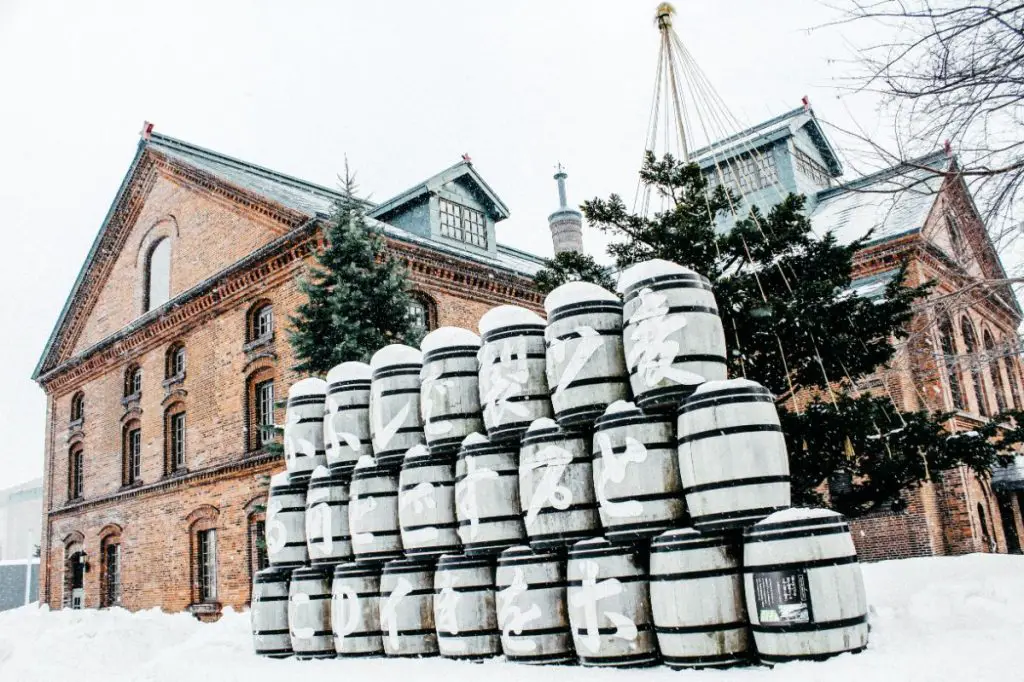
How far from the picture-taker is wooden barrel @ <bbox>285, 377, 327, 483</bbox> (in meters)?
7.71

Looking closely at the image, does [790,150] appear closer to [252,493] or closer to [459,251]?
[459,251]

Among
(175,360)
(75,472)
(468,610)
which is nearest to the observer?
(468,610)

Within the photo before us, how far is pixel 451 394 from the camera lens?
6.45 m

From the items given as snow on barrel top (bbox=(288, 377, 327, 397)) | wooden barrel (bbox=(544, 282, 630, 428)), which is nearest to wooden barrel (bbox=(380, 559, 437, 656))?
wooden barrel (bbox=(544, 282, 630, 428))

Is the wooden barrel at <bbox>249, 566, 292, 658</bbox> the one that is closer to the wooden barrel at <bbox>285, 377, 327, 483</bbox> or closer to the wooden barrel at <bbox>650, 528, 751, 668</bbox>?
the wooden barrel at <bbox>285, 377, 327, 483</bbox>

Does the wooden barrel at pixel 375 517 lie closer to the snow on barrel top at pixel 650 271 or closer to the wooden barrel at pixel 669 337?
the wooden barrel at pixel 669 337

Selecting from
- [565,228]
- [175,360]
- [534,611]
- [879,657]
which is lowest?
[879,657]

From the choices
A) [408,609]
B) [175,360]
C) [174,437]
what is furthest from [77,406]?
[408,609]

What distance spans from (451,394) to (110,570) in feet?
60.0

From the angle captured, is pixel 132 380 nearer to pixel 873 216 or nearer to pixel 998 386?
pixel 873 216

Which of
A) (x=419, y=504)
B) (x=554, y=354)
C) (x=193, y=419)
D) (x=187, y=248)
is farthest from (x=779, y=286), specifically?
(x=187, y=248)

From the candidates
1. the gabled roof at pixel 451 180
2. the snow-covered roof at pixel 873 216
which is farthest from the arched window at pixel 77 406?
the snow-covered roof at pixel 873 216

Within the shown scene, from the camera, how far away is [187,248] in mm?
20062

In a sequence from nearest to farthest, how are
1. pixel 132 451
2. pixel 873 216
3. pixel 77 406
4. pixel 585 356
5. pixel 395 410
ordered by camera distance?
pixel 585 356 → pixel 395 410 → pixel 873 216 → pixel 132 451 → pixel 77 406
